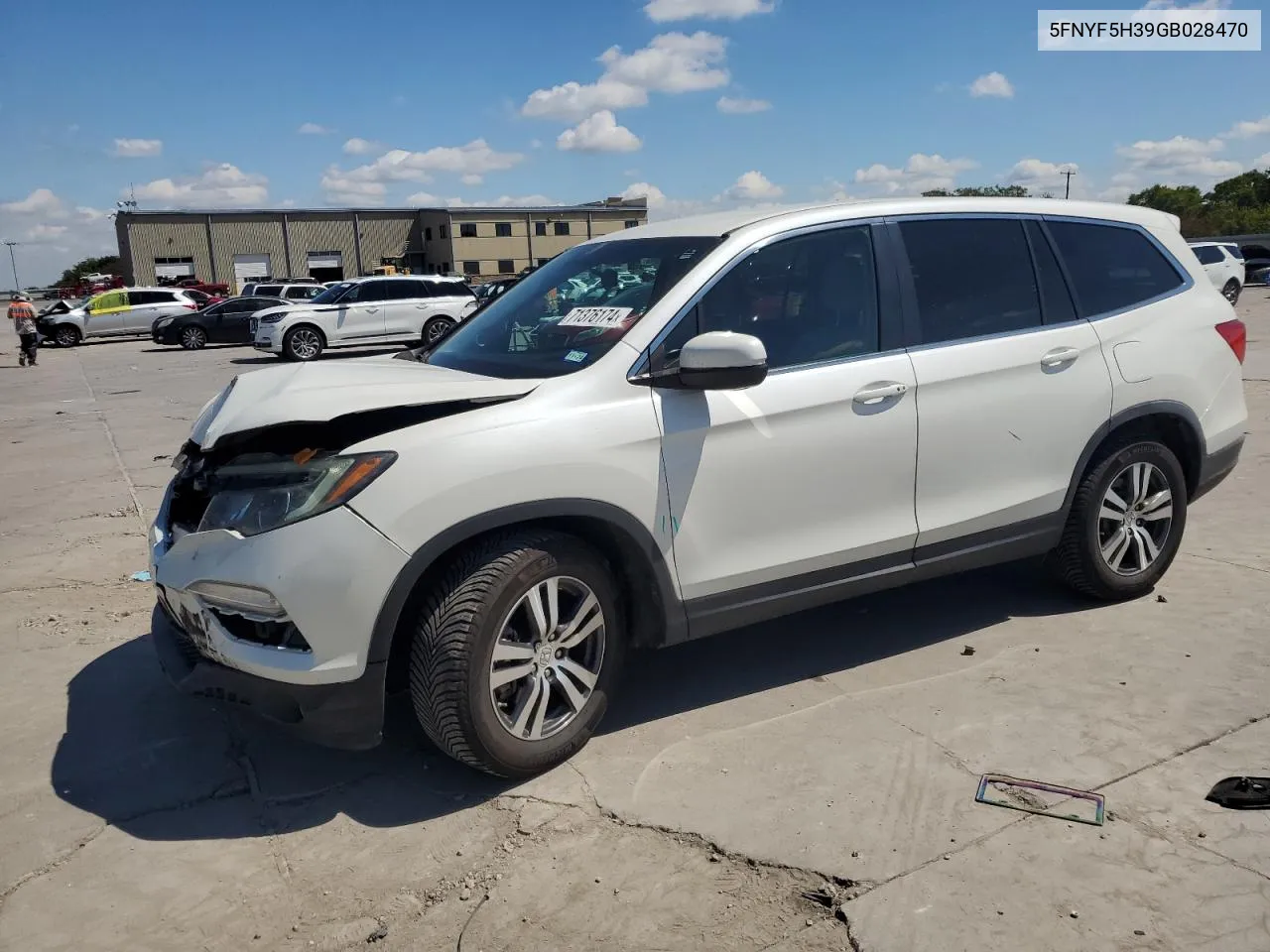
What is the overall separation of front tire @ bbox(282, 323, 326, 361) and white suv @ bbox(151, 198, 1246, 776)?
769 inches

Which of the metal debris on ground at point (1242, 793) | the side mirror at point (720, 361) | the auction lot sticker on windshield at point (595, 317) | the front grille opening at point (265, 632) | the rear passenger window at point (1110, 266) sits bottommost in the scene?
the metal debris on ground at point (1242, 793)

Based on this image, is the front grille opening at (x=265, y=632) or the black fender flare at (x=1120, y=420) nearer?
the front grille opening at (x=265, y=632)

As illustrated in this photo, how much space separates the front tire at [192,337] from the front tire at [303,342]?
7091 millimetres

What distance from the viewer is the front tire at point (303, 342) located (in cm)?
2258

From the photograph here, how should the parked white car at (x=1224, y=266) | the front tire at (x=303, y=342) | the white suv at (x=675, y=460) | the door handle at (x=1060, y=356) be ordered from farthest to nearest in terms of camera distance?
the parked white car at (x=1224, y=266), the front tire at (x=303, y=342), the door handle at (x=1060, y=356), the white suv at (x=675, y=460)

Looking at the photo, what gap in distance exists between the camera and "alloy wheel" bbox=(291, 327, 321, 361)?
2261 cm

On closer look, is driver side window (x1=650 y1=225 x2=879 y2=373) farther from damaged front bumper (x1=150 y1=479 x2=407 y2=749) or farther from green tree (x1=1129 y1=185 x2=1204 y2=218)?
green tree (x1=1129 y1=185 x2=1204 y2=218)

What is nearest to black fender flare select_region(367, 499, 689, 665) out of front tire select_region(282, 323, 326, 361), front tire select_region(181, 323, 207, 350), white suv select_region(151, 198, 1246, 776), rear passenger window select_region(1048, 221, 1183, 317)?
white suv select_region(151, 198, 1246, 776)

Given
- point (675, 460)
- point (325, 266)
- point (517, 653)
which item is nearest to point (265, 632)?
point (517, 653)

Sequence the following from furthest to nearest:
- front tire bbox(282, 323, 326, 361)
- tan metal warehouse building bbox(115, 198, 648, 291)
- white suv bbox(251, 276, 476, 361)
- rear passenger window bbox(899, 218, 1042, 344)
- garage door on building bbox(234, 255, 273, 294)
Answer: garage door on building bbox(234, 255, 273, 294)
tan metal warehouse building bbox(115, 198, 648, 291)
white suv bbox(251, 276, 476, 361)
front tire bbox(282, 323, 326, 361)
rear passenger window bbox(899, 218, 1042, 344)

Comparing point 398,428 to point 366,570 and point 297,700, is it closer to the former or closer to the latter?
A: point 366,570

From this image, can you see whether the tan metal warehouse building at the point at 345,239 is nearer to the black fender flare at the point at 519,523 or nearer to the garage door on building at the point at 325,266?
the garage door on building at the point at 325,266

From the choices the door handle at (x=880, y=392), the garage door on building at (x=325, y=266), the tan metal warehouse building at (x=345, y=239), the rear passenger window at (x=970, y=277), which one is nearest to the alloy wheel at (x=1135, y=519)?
the rear passenger window at (x=970, y=277)

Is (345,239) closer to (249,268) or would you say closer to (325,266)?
(325,266)
